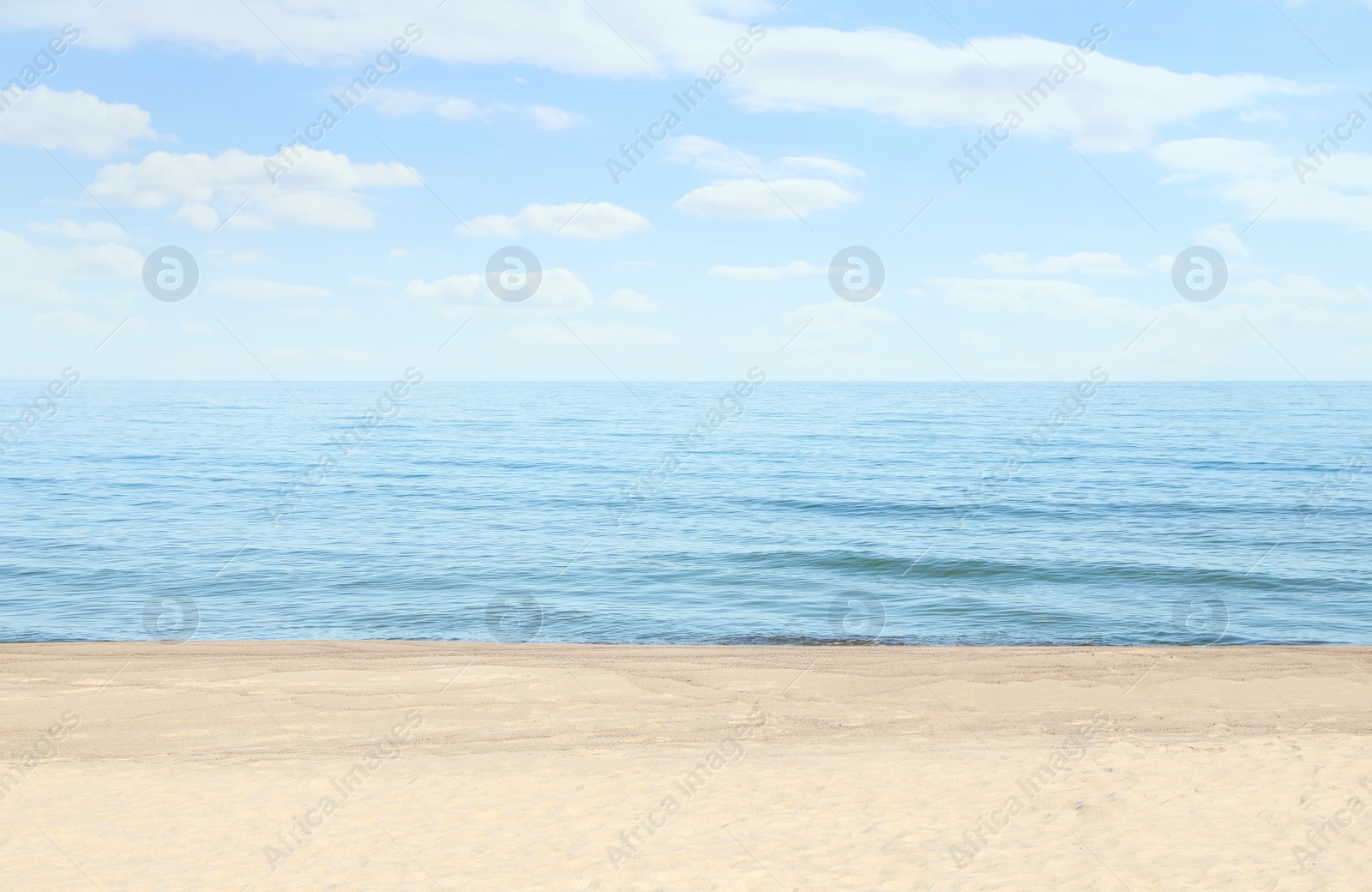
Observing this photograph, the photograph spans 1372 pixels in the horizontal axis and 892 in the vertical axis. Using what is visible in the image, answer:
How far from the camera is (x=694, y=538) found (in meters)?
21.8

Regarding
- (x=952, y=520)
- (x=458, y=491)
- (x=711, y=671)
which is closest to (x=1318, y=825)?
(x=711, y=671)

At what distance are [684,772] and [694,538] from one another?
45.6 ft

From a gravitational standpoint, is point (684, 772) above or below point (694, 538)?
above

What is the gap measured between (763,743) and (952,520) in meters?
16.4

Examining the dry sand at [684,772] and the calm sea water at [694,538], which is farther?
the calm sea water at [694,538]

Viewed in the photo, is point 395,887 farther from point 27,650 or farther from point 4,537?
point 4,537

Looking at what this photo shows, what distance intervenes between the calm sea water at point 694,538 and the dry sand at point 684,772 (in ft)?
8.76

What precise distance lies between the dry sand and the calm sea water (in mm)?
2670

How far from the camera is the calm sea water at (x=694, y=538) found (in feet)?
49.8

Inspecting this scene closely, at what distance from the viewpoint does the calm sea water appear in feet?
49.8

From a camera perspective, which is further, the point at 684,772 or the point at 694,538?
the point at 694,538

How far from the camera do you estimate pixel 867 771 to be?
7949 mm

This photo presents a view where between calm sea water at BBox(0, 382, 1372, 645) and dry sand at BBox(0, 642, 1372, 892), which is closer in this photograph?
dry sand at BBox(0, 642, 1372, 892)

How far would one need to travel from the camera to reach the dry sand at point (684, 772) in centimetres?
618
